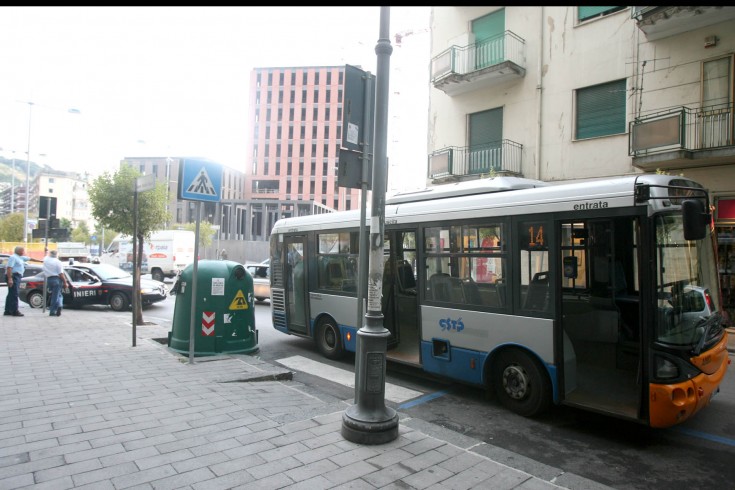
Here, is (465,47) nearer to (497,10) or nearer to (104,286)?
(497,10)

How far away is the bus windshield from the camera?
430cm

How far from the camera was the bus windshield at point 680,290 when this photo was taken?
430cm

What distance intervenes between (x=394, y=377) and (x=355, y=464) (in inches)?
136

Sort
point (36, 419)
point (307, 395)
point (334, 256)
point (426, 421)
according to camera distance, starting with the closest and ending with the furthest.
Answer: point (36, 419)
point (426, 421)
point (307, 395)
point (334, 256)

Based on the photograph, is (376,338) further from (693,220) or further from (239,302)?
(239,302)

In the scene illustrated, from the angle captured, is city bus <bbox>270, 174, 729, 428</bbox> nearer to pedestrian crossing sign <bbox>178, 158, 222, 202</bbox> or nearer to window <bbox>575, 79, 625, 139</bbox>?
pedestrian crossing sign <bbox>178, 158, 222, 202</bbox>

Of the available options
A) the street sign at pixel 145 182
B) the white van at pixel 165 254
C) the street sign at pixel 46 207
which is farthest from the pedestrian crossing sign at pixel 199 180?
the white van at pixel 165 254

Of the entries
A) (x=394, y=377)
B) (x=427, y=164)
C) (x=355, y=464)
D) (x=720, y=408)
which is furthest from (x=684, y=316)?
(x=427, y=164)

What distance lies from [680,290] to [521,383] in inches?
74.4

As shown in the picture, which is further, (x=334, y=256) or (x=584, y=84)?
(x=584, y=84)

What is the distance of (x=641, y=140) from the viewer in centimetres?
1205

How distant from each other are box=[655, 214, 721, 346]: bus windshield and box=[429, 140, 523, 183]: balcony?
10.3 metres

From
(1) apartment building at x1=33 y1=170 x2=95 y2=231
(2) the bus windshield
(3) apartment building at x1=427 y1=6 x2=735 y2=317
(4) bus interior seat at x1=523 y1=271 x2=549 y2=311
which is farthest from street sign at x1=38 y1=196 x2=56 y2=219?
(1) apartment building at x1=33 y1=170 x2=95 y2=231

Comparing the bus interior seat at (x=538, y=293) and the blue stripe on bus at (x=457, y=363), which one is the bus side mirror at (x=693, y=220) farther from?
the blue stripe on bus at (x=457, y=363)
